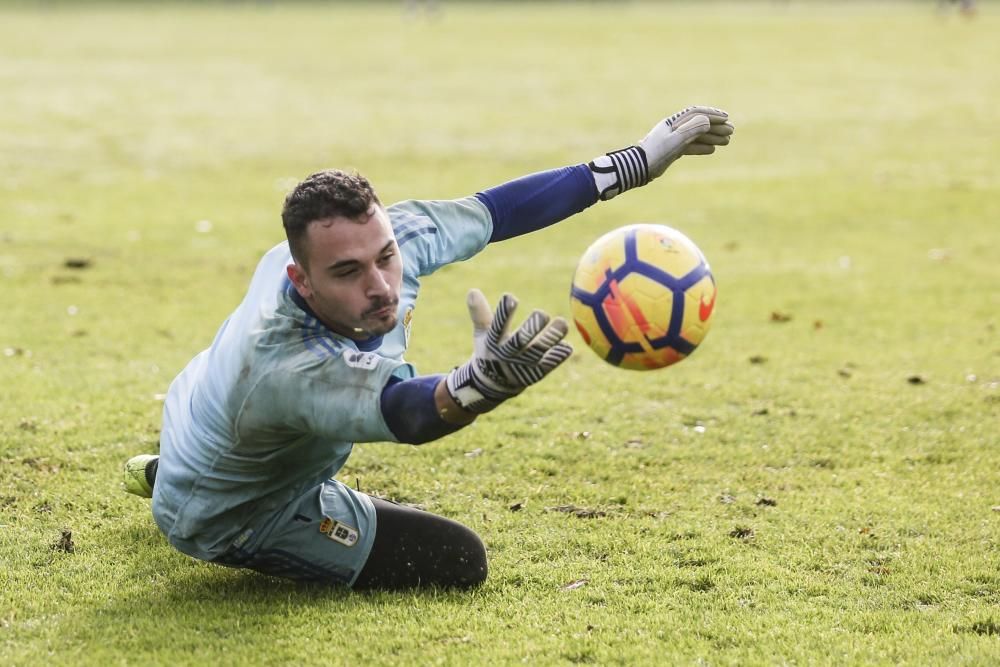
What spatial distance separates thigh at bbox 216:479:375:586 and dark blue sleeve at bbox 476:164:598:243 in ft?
4.91

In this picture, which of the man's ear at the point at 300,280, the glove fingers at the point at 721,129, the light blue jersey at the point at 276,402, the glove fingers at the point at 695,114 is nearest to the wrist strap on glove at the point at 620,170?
the glove fingers at the point at 695,114

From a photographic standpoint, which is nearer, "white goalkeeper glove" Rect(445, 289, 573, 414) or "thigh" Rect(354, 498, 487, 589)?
A: "white goalkeeper glove" Rect(445, 289, 573, 414)

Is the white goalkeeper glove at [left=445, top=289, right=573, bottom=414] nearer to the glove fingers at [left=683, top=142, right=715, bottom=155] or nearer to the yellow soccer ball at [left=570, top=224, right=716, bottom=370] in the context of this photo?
the yellow soccer ball at [left=570, top=224, right=716, bottom=370]

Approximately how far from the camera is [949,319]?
1088cm

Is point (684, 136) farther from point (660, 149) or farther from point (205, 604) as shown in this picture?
point (205, 604)

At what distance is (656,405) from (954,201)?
9.13m

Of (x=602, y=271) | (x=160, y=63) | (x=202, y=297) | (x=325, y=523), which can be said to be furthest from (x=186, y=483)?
(x=160, y=63)

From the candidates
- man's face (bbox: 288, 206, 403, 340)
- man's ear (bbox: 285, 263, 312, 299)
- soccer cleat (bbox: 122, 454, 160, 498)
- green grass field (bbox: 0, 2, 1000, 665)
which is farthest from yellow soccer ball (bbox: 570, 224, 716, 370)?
soccer cleat (bbox: 122, 454, 160, 498)

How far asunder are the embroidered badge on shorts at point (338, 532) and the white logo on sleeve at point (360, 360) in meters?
1.19

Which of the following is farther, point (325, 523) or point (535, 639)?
point (325, 523)

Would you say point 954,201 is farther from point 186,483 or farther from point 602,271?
point 186,483

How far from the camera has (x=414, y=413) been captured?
14.7ft

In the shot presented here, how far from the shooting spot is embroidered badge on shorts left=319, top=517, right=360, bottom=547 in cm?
561

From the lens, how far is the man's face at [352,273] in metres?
4.76
